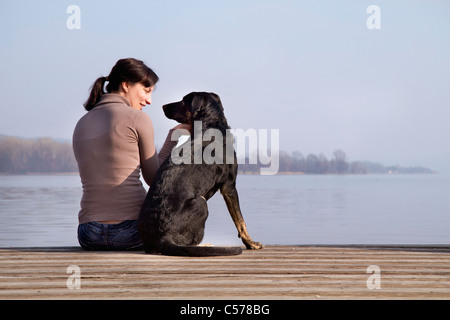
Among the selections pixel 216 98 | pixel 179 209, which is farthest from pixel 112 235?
pixel 216 98

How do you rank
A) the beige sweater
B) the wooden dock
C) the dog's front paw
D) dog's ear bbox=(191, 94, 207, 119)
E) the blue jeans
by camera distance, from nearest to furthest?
1. the wooden dock
2. the beige sweater
3. the blue jeans
4. the dog's front paw
5. dog's ear bbox=(191, 94, 207, 119)

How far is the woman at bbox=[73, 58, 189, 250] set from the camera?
418 centimetres

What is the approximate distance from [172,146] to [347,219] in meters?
14.0

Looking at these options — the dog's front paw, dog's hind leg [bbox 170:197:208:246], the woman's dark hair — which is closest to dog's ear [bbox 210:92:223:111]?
the woman's dark hair

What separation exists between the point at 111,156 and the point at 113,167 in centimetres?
8

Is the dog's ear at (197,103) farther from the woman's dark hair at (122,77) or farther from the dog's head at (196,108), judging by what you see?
the woman's dark hair at (122,77)

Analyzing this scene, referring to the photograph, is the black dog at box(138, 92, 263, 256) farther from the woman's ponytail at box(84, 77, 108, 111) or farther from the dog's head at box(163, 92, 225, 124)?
the woman's ponytail at box(84, 77, 108, 111)

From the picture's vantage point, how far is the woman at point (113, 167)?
4180 mm

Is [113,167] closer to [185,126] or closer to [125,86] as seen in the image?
[125,86]

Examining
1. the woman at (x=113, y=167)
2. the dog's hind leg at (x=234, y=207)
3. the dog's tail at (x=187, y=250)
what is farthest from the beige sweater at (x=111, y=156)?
the dog's hind leg at (x=234, y=207)

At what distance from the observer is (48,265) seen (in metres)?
3.82

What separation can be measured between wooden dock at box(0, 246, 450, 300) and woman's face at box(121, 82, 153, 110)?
1205 mm
